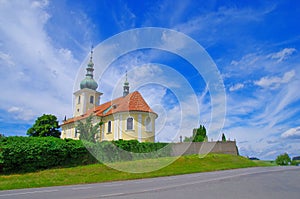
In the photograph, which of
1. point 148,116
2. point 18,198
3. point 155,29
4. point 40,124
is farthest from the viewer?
point 40,124

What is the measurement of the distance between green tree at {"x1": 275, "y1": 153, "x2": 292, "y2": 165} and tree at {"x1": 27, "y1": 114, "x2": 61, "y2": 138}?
4523cm

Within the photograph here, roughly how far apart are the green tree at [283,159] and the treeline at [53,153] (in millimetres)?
25971

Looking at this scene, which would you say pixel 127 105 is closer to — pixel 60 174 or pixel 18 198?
pixel 60 174

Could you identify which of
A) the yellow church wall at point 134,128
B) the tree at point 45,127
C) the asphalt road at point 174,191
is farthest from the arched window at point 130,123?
the asphalt road at point 174,191

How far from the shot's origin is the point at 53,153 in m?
21.0

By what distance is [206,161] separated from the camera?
28.5 m

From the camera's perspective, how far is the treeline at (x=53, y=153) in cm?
1877

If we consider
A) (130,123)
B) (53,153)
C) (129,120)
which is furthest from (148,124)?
(53,153)

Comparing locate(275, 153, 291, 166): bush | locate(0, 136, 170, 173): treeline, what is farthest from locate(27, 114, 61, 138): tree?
locate(275, 153, 291, 166): bush

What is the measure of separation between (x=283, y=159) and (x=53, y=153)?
36777 millimetres

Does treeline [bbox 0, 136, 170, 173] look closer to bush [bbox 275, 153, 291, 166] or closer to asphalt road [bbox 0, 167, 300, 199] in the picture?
asphalt road [bbox 0, 167, 300, 199]

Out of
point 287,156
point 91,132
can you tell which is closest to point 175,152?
point 91,132

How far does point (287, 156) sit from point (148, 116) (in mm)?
24004

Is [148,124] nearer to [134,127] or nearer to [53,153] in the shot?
[134,127]
